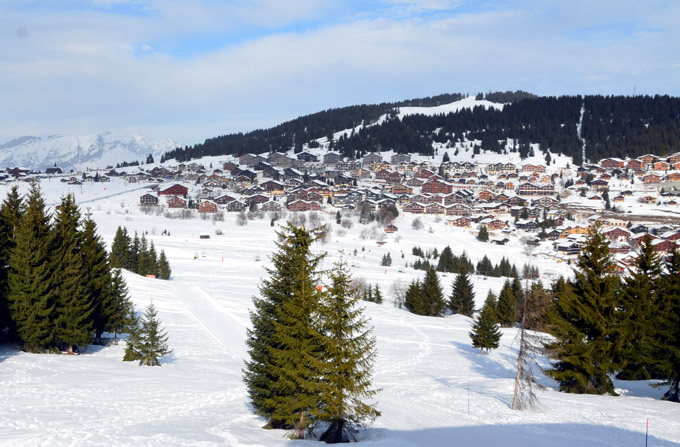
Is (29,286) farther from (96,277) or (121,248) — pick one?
(121,248)

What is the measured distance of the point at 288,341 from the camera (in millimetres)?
14945

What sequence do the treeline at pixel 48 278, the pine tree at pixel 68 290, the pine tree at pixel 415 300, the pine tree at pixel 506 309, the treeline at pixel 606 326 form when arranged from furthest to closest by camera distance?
the pine tree at pixel 415 300 → the pine tree at pixel 506 309 → the pine tree at pixel 68 290 → the treeline at pixel 48 278 → the treeline at pixel 606 326

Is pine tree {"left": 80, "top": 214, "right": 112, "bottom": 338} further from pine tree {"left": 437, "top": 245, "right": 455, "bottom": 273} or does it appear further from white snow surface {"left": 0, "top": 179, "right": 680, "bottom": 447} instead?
pine tree {"left": 437, "top": 245, "right": 455, "bottom": 273}

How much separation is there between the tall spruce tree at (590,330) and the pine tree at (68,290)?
2202 centimetres

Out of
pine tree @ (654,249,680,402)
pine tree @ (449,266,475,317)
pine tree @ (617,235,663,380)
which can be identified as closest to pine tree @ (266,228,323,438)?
pine tree @ (654,249,680,402)

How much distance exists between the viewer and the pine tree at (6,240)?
76.7 feet

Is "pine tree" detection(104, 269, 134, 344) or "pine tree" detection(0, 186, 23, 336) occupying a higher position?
"pine tree" detection(0, 186, 23, 336)

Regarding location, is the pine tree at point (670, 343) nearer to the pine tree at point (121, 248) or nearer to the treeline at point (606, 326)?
the treeline at point (606, 326)

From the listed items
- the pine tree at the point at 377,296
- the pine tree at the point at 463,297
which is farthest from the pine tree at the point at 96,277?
the pine tree at the point at 463,297

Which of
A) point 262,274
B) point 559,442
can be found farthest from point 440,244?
point 559,442

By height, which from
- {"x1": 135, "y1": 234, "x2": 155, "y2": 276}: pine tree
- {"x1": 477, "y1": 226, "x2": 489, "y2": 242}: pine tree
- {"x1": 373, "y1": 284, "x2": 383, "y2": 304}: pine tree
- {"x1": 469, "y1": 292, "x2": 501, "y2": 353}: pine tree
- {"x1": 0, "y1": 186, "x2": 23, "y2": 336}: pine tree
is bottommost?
{"x1": 373, "y1": 284, "x2": 383, "y2": 304}: pine tree

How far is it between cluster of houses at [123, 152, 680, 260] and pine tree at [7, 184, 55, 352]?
293 feet

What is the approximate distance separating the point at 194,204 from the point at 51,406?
357ft

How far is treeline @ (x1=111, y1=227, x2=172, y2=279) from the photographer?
5550 centimetres
